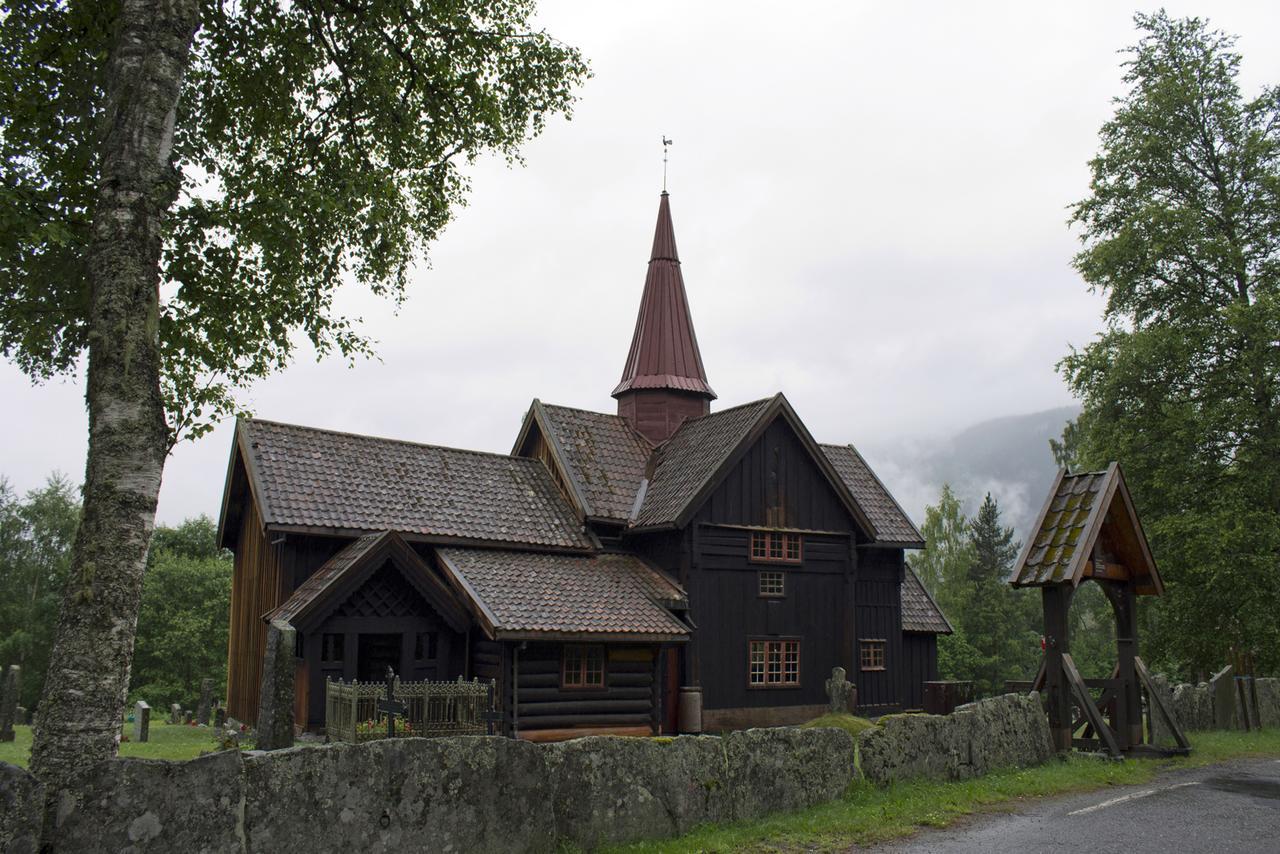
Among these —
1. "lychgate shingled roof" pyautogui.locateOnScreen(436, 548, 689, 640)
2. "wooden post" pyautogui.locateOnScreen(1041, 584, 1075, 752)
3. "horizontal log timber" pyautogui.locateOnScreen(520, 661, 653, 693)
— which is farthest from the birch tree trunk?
"wooden post" pyautogui.locateOnScreen(1041, 584, 1075, 752)

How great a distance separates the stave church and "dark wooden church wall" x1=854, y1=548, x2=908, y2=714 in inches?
2.8

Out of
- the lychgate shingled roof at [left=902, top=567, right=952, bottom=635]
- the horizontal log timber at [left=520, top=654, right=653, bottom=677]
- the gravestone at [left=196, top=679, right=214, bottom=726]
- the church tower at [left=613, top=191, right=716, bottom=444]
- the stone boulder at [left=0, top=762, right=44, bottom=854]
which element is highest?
the church tower at [left=613, top=191, right=716, bottom=444]

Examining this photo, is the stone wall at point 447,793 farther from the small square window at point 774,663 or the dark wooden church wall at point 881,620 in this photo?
the dark wooden church wall at point 881,620

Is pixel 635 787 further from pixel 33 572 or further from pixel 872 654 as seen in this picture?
pixel 33 572

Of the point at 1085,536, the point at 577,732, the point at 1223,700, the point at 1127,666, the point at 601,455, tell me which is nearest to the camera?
the point at 1085,536

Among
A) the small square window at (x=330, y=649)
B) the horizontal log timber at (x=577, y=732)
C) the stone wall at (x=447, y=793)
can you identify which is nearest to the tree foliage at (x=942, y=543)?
the horizontal log timber at (x=577, y=732)

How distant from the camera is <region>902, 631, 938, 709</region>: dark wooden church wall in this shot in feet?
98.7

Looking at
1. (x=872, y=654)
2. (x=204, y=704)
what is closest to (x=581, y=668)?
(x=872, y=654)

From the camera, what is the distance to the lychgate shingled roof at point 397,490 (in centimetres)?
2236

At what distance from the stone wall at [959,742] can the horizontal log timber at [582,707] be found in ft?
31.8

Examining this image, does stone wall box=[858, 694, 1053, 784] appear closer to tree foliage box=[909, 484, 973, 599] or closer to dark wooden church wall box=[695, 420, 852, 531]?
dark wooden church wall box=[695, 420, 852, 531]

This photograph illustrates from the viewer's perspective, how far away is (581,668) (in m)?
23.0

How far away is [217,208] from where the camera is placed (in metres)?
13.6

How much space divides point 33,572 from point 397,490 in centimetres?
4263
